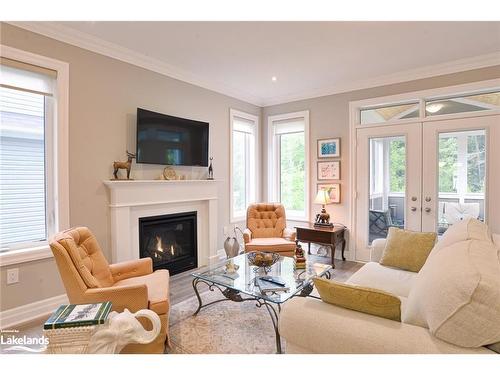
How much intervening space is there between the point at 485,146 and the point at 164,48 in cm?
391

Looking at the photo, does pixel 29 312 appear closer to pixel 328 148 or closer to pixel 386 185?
pixel 328 148

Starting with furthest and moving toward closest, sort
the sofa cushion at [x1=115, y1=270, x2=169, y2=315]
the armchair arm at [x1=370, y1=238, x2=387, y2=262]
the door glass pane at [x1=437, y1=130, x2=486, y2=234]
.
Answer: the door glass pane at [x1=437, y1=130, x2=486, y2=234] < the armchair arm at [x1=370, y1=238, x2=387, y2=262] < the sofa cushion at [x1=115, y1=270, x2=169, y2=315]

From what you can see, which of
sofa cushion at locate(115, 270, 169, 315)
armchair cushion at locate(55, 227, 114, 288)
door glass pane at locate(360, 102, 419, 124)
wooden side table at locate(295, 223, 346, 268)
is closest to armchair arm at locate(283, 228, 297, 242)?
wooden side table at locate(295, 223, 346, 268)

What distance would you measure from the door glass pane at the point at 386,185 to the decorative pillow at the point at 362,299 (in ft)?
9.82

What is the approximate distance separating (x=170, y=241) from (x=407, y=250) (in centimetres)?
279

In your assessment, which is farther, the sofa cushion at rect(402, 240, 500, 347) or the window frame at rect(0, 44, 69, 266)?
the window frame at rect(0, 44, 69, 266)

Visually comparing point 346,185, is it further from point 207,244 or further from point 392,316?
point 392,316

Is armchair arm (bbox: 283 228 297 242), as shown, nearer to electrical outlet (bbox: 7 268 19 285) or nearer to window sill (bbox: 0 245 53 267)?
window sill (bbox: 0 245 53 267)

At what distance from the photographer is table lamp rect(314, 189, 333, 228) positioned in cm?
431

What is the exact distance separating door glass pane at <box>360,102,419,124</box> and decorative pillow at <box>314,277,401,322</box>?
3.30 m

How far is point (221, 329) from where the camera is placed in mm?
2367

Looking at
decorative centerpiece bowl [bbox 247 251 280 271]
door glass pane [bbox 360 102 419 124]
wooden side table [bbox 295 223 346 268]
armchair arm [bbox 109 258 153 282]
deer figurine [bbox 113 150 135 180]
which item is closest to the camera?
armchair arm [bbox 109 258 153 282]

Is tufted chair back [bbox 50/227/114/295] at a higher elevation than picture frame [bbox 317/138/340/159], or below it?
below
